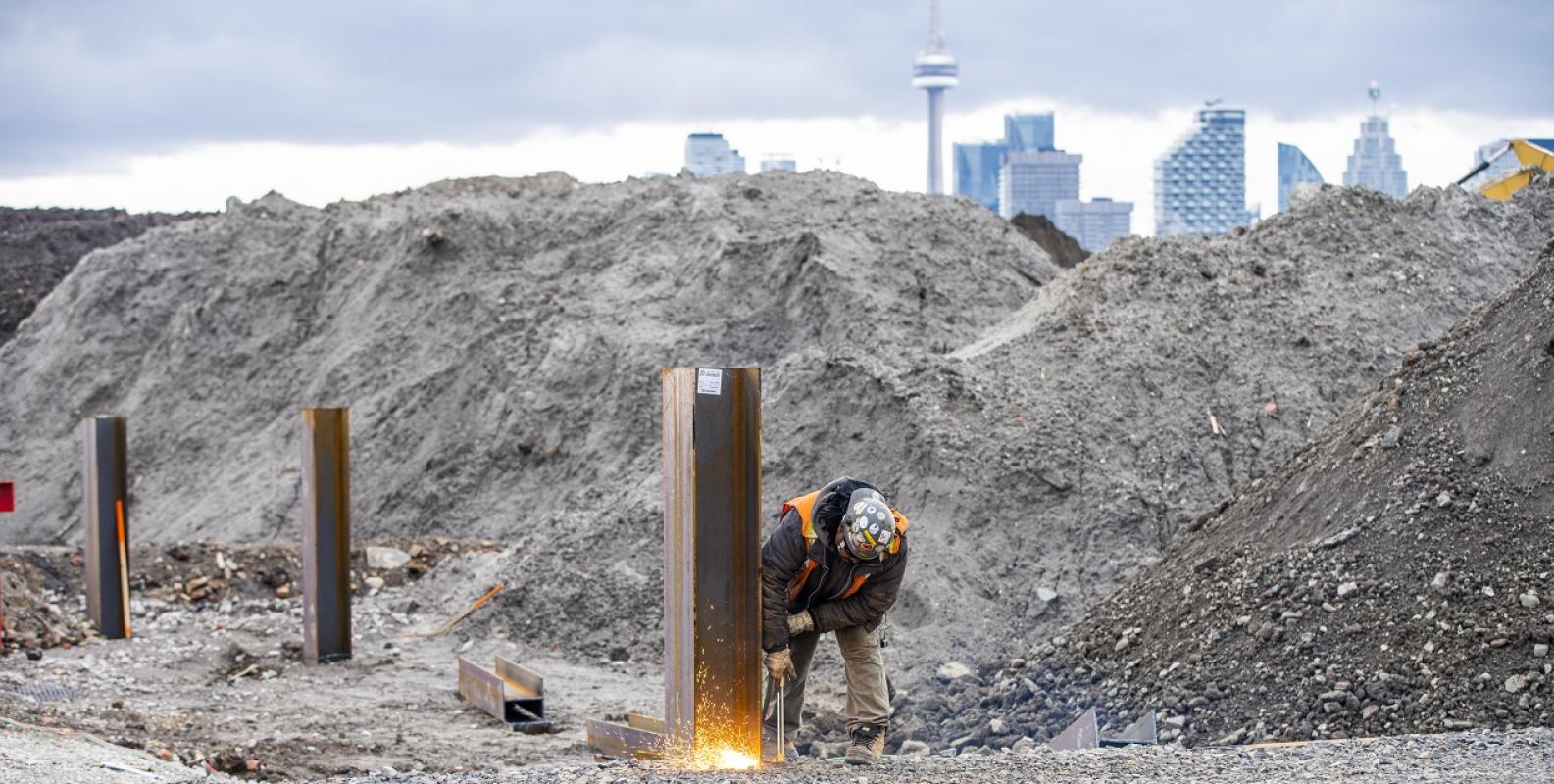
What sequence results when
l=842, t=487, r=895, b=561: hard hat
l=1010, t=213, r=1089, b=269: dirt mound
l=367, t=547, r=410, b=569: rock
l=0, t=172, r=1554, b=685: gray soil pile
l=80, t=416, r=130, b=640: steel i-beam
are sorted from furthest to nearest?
l=1010, t=213, r=1089, b=269: dirt mound < l=367, t=547, r=410, b=569: rock < l=0, t=172, r=1554, b=685: gray soil pile < l=80, t=416, r=130, b=640: steel i-beam < l=842, t=487, r=895, b=561: hard hat

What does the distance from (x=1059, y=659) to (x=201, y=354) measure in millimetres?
16753

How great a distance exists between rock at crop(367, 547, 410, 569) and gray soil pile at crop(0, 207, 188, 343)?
57.5ft

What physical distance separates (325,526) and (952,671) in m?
4.57

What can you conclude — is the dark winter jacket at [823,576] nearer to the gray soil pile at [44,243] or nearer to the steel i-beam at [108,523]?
the steel i-beam at [108,523]

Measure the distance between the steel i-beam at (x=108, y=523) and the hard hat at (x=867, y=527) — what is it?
7439 mm

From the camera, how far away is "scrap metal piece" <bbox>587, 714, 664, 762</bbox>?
7629 mm

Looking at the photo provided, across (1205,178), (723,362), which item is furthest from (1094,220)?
(723,362)

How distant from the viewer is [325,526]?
1119 cm

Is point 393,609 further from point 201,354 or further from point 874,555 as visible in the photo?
point 201,354

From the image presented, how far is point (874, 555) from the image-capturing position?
6656 millimetres

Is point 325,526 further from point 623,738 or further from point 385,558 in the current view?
point 623,738

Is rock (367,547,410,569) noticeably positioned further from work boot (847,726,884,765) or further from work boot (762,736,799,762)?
work boot (847,726,884,765)

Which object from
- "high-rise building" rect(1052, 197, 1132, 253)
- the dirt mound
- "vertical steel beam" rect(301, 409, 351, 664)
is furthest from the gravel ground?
"high-rise building" rect(1052, 197, 1132, 253)

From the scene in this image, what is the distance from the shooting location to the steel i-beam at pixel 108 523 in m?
11.9
